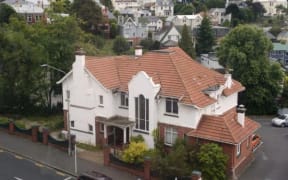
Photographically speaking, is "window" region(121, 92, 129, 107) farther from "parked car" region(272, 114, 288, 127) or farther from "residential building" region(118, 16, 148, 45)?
"residential building" region(118, 16, 148, 45)

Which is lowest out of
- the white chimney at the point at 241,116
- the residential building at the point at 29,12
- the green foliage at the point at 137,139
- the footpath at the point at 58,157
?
the footpath at the point at 58,157

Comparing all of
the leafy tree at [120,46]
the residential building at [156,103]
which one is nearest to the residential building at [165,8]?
the leafy tree at [120,46]

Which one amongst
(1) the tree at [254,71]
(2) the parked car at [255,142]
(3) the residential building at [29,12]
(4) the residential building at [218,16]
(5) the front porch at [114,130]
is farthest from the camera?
(4) the residential building at [218,16]

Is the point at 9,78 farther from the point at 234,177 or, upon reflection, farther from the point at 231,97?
the point at 234,177

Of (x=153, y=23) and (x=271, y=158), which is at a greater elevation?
(x=153, y=23)

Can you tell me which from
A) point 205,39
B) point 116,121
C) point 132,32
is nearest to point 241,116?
point 116,121

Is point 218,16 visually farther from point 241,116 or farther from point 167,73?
point 241,116

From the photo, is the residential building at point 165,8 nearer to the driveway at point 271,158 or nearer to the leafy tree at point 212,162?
the driveway at point 271,158

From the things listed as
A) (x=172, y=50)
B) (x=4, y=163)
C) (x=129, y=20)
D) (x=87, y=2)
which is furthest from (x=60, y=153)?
(x=129, y=20)
